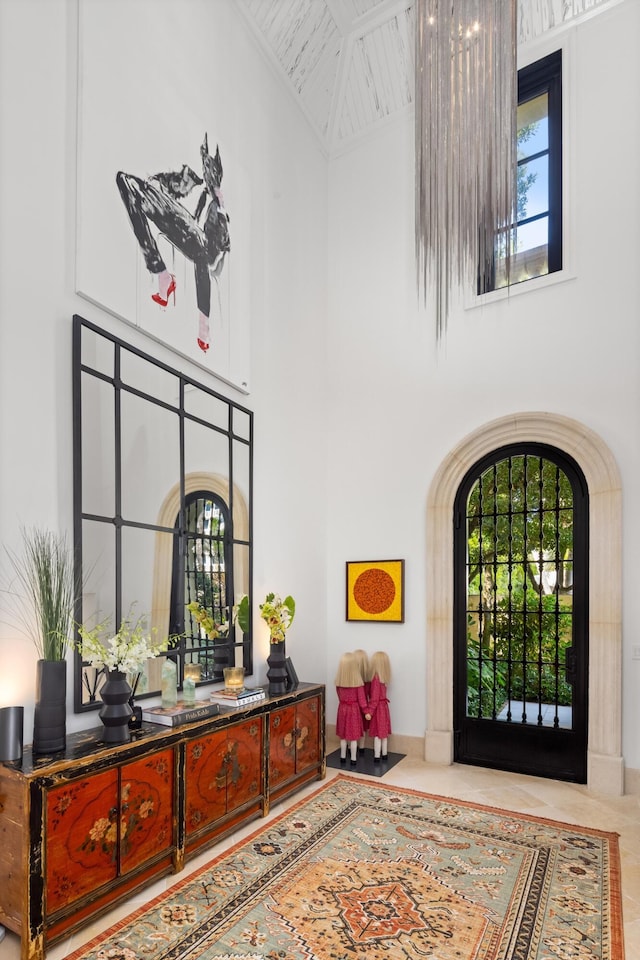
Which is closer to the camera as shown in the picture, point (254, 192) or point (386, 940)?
point (386, 940)

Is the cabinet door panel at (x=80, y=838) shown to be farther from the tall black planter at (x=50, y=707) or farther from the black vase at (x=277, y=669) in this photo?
the black vase at (x=277, y=669)

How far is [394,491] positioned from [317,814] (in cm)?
272

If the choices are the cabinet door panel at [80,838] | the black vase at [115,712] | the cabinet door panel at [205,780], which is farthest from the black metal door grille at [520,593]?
the cabinet door panel at [80,838]

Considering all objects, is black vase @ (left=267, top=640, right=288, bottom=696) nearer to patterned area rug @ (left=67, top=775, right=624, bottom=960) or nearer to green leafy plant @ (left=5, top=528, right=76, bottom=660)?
patterned area rug @ (left=67, top=775, right=624, bottom=960)

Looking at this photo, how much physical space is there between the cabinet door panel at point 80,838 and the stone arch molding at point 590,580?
3.07 m

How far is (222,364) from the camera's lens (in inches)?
183

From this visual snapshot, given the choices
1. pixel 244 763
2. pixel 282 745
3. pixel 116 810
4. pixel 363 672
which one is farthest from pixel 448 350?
pixel 116 810

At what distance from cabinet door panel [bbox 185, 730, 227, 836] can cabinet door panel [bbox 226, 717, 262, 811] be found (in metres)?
0.06

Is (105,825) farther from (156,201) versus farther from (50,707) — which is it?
(156,201)

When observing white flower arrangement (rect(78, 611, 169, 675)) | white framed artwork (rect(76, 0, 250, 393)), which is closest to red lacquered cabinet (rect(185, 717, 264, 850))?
white flower arrangement (rect(78, 611, 169, 675))

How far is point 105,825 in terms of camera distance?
112 inches

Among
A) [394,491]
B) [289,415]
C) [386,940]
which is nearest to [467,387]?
[394,491]

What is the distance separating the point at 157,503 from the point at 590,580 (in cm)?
320

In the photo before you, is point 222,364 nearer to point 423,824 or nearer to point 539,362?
point 539,362
